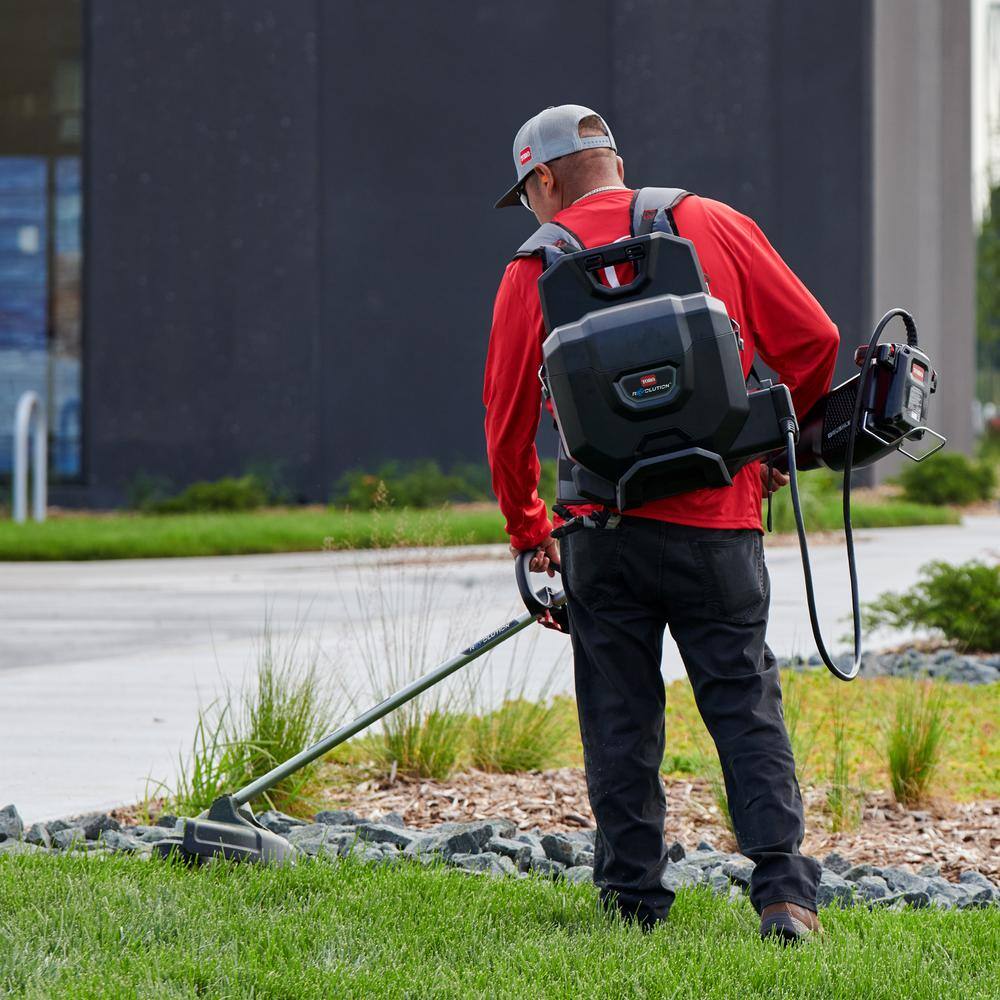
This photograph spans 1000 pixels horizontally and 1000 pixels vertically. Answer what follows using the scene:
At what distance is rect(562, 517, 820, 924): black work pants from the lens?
11.3ft

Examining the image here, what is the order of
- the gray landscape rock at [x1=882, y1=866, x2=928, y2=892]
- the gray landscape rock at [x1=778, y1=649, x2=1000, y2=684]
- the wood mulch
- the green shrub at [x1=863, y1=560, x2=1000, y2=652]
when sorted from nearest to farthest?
the gray landscape rock at [x1=882, y1=866, x2=928, y2=892], the wood mulch, the gray landscape rock at [x1=778, y1=649, x2=1000, y2=684], the green shrub at [x1=863, y1=560, x2=1000, y2=652]

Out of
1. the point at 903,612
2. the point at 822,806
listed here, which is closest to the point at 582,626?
the point at 822,806

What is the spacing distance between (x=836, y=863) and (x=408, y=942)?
158 cm

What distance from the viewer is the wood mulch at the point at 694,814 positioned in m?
4.84

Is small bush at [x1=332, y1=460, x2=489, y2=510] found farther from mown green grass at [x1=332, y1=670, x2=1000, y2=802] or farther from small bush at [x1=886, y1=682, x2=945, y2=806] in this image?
small bush at [x1=886, y1=682, x2=945, y2=806]

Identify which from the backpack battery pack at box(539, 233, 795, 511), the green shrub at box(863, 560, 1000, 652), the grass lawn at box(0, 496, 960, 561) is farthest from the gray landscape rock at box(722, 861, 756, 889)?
the grass lawn at box(0, 496, 960, 561)

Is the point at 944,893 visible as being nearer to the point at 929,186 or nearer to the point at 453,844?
the point at 453,844

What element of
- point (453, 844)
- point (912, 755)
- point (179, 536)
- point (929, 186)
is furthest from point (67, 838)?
point (929, 186)

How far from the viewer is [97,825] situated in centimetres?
468

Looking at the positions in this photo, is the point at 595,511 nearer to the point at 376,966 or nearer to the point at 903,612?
the point at 376,966

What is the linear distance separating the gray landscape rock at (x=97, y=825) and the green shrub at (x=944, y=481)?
59.2ft

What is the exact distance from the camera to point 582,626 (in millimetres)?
3619

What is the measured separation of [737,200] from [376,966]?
19.3m

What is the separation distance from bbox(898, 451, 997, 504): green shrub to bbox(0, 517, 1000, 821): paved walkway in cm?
474
